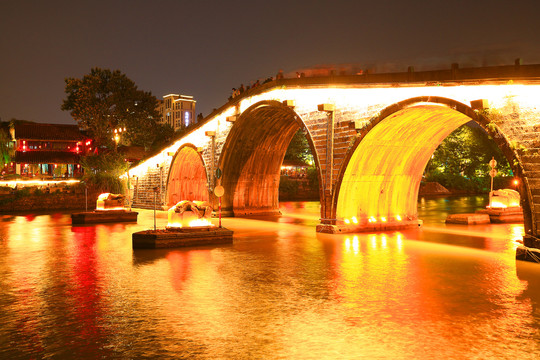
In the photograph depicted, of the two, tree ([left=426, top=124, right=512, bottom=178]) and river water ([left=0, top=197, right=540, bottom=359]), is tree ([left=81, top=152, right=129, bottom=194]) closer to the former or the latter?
river water ([left=0, top=197, right=540, bottom=359])

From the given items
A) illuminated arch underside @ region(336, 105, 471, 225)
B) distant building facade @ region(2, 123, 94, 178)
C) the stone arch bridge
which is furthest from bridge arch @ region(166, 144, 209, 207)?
distant building facade @ region(2, 123, 94, 178)

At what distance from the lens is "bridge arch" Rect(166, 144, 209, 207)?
39000mm

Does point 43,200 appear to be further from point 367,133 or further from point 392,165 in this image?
point 367,133

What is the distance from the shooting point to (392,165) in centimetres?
2203

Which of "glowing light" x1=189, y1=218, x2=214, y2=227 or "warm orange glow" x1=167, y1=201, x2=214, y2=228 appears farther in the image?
"glowing light" x1=189, y1=218, x2=214, y2=227

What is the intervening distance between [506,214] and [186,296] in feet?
70.8

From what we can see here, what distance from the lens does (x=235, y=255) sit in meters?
15.2

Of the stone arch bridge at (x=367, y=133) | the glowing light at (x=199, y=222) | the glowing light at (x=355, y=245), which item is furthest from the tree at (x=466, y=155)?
the glowing light at (x=199, y=222)

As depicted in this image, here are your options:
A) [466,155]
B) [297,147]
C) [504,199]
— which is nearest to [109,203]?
[504,199]

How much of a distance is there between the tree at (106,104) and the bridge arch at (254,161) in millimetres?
30667

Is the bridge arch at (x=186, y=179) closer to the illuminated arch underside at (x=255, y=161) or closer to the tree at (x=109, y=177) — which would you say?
the illuminated arch underside at (x=255, y=161)

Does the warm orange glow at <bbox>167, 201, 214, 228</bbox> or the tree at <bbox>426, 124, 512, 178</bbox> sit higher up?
the tree at <bbox>426, 124, 512, 178</bbox>

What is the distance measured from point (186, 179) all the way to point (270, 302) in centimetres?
3144

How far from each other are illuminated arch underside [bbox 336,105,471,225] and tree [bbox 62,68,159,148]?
42217mm
